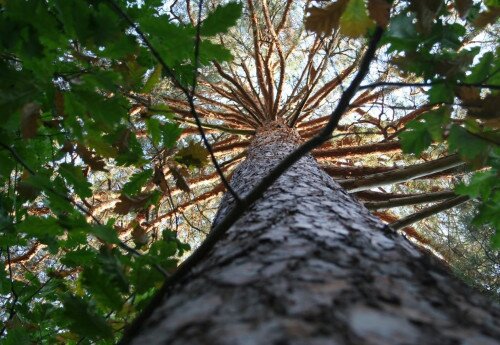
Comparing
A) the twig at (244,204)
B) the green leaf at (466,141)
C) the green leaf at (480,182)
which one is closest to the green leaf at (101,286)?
the twig at (244,204)

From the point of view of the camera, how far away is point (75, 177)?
179cm

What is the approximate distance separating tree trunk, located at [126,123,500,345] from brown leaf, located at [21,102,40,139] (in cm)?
67

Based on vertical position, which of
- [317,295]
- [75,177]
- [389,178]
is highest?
[75,177]

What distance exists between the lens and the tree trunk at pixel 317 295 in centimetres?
73

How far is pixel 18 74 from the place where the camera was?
127 cm

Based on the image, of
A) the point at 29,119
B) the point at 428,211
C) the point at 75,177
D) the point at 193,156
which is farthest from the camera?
the point at 428,211

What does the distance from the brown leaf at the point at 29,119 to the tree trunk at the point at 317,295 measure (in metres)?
0.67

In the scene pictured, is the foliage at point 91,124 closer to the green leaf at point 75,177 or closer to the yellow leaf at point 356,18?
the green leaf at point 75,177

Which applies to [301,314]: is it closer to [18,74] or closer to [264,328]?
[264,328]

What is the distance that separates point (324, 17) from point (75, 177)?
1.24 metres

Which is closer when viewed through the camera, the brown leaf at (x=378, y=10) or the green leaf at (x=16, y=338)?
the brown leaf at (x=378, y=10)

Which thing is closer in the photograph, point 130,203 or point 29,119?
point 29,119

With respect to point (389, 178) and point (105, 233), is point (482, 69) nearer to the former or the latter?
point (105, 233)

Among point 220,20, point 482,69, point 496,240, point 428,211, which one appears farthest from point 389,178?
point 220,20
